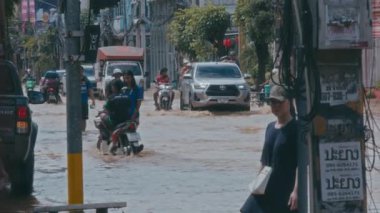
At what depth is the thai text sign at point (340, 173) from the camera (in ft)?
28.9

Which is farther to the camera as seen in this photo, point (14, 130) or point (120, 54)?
point (120, 54)

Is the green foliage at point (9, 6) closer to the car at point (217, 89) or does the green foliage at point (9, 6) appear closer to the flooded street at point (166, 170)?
the flooded street at point (166, 170)

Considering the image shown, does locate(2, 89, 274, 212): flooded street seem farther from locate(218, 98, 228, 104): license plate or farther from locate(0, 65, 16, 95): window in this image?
locate(218, 98, 228, 104): license plate

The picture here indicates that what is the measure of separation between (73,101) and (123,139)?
30.2 ft

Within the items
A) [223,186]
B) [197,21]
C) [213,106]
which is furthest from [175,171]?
[197,21]

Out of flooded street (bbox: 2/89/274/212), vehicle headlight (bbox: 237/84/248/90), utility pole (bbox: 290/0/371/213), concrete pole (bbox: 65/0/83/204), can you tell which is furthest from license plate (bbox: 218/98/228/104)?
utility pole (bbox: 290/0/371/213)

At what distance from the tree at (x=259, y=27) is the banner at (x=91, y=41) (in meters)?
34.3

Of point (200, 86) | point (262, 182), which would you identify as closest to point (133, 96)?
point (262, 182)

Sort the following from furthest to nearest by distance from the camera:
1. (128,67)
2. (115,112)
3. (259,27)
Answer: (128,67), (259,27), (115,112)

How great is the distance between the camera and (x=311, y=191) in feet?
29.5

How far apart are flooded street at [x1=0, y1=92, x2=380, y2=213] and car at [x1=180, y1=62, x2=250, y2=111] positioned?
4560mm

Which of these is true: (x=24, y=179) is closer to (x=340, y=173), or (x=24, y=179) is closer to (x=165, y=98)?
(x=340, y=173)

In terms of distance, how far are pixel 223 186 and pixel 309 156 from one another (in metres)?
8.65

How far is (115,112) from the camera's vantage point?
22.5 meters
